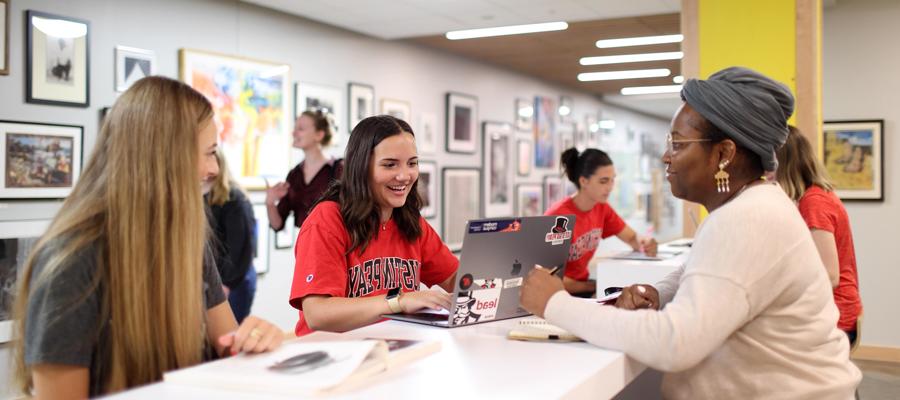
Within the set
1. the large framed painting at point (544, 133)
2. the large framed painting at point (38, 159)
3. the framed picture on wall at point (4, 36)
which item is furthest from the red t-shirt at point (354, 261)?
the large framed painting at point (544, 133)

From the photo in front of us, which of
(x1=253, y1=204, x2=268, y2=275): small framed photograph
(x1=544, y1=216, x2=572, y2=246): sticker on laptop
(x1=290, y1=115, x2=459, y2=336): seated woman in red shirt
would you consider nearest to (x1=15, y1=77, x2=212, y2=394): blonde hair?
(x1=290, y1=115, x2=459, y2=336): seated woman in red shirt

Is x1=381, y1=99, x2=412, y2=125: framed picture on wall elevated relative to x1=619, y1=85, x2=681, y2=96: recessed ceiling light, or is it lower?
lower

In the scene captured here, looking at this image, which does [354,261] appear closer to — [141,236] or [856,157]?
[141,236]

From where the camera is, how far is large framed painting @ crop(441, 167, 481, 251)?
27.3 ft

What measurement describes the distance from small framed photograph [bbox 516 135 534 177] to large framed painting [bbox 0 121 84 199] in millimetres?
6395

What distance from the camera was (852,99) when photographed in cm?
594

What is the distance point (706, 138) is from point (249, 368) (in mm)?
1093

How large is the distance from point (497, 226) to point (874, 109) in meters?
5.12

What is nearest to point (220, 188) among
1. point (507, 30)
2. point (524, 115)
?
point (507, 30)

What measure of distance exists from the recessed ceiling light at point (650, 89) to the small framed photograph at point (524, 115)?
6.01ft

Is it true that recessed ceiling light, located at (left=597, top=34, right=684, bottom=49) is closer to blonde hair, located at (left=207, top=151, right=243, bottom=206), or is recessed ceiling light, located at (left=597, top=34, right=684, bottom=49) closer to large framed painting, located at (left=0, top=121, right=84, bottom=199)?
blonde hair, located at (left=207, top=151, right=243, bottom=206)

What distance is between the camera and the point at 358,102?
23.1 ft

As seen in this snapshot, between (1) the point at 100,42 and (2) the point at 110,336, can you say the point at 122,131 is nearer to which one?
(2) the point at 110,336

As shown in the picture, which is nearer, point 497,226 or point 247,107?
point 497,226
